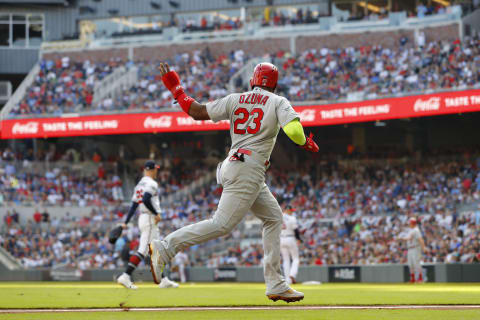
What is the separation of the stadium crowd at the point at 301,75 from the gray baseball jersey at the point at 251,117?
22823 mm

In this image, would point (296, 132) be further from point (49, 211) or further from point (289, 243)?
point (49, 211)

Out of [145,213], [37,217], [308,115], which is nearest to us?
[145,213]

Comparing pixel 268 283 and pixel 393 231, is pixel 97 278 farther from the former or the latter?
pixel 268 283

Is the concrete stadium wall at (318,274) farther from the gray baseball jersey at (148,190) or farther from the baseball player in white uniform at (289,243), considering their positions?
the gray baseball jersey at (148,190)

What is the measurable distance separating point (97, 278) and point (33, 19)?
2354 cm

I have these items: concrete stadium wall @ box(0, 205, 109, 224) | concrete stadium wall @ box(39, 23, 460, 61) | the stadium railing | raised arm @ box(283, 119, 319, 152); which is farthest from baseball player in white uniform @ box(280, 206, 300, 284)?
the stadium railing

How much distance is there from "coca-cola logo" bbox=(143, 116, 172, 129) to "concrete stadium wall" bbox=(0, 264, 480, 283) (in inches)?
326

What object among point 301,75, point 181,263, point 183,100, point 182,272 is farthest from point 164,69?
point 301,75

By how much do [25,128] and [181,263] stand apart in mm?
12934

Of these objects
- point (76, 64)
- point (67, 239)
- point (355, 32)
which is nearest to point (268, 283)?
point (67, 239)

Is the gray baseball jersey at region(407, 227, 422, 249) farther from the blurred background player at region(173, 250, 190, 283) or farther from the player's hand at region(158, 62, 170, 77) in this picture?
the player's hand at region(158, 62, 170, 77)

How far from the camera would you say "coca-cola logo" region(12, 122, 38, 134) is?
124ft

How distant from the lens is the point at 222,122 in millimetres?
33875

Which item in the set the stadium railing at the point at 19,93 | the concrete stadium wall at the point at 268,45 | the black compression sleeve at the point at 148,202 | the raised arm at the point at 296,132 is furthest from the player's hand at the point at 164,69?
the stadium railing at the point at 19,93
